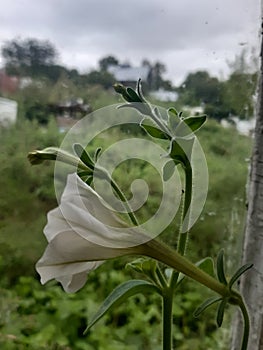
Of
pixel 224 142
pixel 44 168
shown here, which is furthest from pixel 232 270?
pixel 44 168

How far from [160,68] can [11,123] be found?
21 centimetres

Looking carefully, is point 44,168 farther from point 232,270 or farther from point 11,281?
point 232,270

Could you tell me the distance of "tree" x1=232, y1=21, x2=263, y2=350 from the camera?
518mm

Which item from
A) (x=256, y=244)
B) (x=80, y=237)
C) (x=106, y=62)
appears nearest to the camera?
(x=80, y=237)

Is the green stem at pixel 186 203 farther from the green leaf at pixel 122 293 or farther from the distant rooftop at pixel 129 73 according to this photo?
the distant rooftop at pixel 129 73

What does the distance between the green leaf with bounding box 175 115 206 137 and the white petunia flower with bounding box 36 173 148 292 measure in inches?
3.3

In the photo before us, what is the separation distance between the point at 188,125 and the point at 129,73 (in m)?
0.25

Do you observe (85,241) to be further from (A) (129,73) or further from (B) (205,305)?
(A) (129,73)

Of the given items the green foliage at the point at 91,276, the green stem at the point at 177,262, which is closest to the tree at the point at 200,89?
the green foliage at the point at 91,276

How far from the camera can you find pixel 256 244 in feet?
1.75

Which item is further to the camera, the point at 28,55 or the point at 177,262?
the point at 28,55

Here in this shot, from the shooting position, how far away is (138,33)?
0.63 m

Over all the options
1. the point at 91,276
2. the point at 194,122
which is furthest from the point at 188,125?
the point at 91,276

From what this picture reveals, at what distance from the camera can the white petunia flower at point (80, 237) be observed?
0.37 meters
